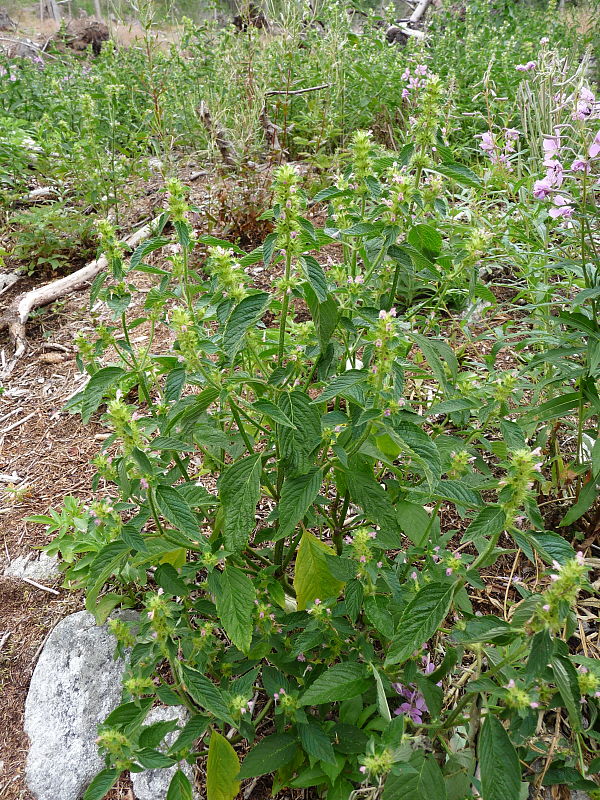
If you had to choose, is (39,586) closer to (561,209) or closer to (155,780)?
(155,780)

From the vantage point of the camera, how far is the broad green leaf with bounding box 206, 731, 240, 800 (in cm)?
157

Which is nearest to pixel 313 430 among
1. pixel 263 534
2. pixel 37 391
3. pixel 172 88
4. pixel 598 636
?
pixel 263 534

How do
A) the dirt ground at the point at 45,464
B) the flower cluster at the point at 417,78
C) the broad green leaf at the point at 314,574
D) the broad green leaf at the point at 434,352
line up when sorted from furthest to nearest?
the flower cluster at the point at 417,78 < the dirt ground at the point at 45,464 < the broad green leaf at the point at 314,574 < the broad green leaf at the point at 434,352

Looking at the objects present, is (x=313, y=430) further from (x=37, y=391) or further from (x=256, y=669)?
(x=37, y=391)

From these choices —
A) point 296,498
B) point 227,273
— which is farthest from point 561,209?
point 296,498

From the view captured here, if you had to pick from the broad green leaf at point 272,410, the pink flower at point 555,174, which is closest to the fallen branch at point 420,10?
the pink flower at point 555,174

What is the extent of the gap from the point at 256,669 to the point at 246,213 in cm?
320

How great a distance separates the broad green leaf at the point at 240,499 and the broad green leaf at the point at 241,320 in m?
0.32

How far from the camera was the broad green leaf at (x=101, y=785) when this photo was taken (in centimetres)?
127

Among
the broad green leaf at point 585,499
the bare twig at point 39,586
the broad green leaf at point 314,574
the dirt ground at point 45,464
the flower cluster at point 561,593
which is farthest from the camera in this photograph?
the bare twig at point 39,586

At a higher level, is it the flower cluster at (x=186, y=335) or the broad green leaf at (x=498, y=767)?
the flower cluster at (x=186, y=335)

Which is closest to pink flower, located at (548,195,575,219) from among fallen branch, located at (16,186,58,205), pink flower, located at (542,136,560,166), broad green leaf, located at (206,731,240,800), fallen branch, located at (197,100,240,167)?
pink flower, located at (542,136,560,166)

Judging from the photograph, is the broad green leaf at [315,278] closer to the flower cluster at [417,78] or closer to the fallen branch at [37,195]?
the flower cluster at [417,78]

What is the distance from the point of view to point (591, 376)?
1840 millimetres
